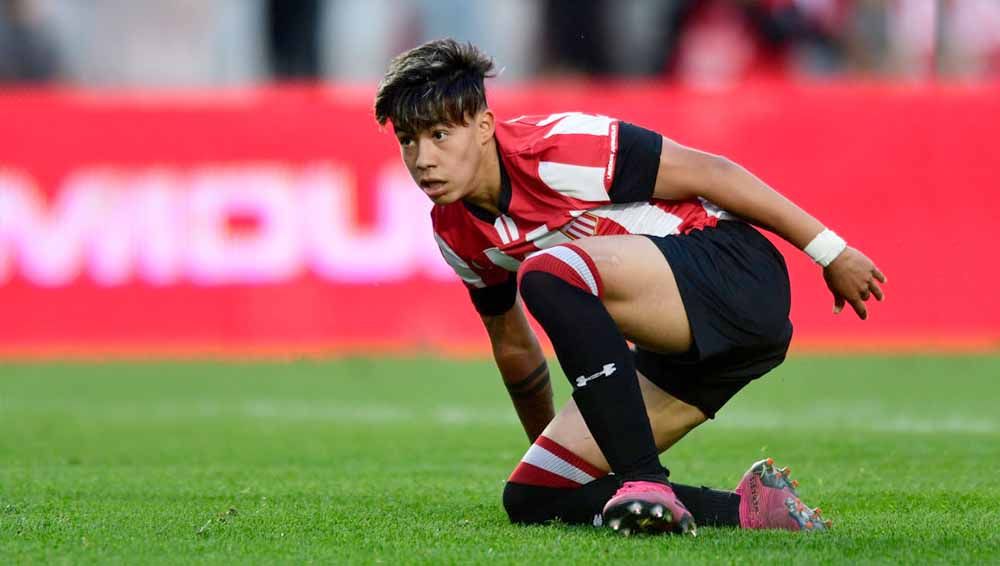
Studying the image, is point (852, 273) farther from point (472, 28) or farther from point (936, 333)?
point (472, 28)

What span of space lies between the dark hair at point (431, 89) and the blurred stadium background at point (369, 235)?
47.7 inches

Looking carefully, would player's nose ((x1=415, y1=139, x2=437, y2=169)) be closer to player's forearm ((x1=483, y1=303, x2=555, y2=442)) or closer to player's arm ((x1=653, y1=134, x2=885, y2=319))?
player's arm ((x1=653, y1=134, x2=885, y2=319))

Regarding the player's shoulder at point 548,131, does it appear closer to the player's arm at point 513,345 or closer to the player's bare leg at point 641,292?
the player's bare leg at point 641,292

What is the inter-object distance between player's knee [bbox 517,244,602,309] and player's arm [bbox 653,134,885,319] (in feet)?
1.24

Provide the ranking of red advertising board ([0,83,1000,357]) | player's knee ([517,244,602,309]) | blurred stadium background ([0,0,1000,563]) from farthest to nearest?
red advertising board ([0,83,1000,357]) → blurred stadium background ([0,0,1000,563]) → player's knee ([517,244,602,309])

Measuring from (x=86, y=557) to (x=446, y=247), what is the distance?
137cm

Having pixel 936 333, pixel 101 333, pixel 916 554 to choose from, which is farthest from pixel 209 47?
pixel 916 554

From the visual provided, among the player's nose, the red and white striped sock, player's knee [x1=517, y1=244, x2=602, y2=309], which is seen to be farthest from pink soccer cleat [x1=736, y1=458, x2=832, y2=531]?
the player's nose

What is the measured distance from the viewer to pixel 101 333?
37.6ft

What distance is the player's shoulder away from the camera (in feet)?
14.1

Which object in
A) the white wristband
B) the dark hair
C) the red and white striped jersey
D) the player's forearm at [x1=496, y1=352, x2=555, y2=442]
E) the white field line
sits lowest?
the white field line

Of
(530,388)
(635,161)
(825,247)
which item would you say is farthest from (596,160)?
(530,388)

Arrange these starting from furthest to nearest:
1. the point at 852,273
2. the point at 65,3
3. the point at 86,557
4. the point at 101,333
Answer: the point at 65,3
the point at 101,333
the point at 852,273
the point at 86,557

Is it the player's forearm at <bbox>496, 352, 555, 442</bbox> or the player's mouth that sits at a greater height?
the player's mouth
